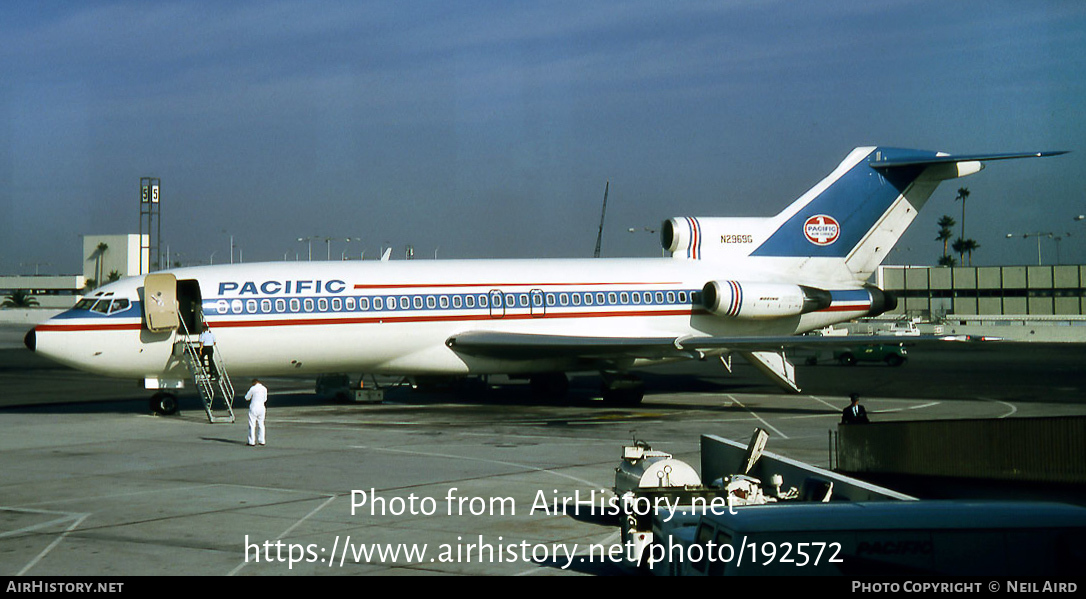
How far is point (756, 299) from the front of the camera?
31.3 m

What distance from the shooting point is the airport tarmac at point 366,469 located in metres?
11.4

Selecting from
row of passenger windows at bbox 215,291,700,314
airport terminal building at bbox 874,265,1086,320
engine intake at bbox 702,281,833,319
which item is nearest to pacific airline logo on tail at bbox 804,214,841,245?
engine intake at bbox 702,281,833,319

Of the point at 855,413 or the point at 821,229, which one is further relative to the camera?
the point at 821,229

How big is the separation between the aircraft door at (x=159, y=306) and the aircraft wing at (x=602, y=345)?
7.28 metres

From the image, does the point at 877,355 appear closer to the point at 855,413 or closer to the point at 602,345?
the point at 602,345

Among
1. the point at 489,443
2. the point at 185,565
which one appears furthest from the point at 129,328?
the point at 185,565

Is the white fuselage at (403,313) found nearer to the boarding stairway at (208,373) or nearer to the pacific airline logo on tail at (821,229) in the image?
the boarding stairway at (208,373)

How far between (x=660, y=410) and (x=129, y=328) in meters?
14.0

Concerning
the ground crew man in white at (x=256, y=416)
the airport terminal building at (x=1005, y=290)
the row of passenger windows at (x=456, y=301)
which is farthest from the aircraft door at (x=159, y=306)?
the airport terminal building at (x=1005, y=290)

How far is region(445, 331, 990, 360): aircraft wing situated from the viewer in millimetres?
27062

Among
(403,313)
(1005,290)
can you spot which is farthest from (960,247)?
(403,313)

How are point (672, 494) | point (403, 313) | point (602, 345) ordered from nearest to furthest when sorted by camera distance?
point (672, 494), point (602, 345), point (403, 313)

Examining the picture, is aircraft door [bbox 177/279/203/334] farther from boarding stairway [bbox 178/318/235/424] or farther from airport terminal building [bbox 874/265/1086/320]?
airport terminal building [bbox 874/265/1086/320]

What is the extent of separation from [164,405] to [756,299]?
55.6 ft
